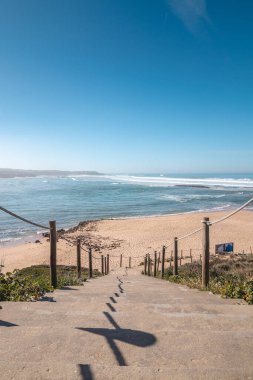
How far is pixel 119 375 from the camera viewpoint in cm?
208

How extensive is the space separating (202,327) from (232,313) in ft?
2.60

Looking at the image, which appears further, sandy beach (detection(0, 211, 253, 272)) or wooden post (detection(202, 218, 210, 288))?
sandy beach (detection(0, 211, 253, 272))

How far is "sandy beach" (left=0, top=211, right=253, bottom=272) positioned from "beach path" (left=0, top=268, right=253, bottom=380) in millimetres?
21749


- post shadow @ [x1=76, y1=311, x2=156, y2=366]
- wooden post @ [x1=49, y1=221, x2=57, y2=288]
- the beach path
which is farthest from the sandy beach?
post shadow @ [x1=76, y1=311, x2=156, y2=366]

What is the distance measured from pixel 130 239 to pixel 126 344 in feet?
105

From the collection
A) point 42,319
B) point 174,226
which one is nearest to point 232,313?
point 42,319

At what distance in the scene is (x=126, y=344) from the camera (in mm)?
2652

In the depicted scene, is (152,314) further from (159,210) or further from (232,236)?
(159,210)

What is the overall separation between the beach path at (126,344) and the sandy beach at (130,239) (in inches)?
856

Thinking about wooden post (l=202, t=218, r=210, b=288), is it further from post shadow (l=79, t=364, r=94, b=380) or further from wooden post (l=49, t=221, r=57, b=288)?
post shadow (l=79, t=364, r=94, b=380)

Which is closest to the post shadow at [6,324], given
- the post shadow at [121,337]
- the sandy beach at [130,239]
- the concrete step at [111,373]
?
the post shadow at [121,337]

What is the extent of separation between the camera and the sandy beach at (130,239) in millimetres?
27438

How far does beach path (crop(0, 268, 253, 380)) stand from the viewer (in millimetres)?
2135

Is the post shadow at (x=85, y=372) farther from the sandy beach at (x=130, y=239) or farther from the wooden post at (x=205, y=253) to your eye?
the sandy beach at (x=130, y=239)
